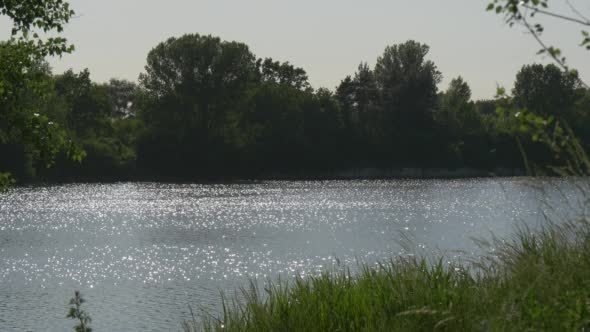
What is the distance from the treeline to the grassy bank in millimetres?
79968

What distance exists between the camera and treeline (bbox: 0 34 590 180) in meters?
96.9

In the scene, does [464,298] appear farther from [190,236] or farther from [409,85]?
[409,85]

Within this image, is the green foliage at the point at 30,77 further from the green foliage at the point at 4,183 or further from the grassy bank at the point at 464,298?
the grassy bank at the point at 464,298

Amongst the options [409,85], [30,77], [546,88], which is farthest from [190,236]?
[546,88]

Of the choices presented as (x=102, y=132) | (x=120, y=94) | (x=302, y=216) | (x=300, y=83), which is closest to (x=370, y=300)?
(x=302, y=216)

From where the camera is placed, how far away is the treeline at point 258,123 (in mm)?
96938

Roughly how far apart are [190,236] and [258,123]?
5520cm

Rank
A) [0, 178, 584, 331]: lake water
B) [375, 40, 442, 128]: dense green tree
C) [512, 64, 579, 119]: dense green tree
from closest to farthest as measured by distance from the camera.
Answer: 1. [0, 178, 584, 331]: lake water
2. [375, 40, 442, 128]: dense green tree
3. [512, 64, 579, 119]: dense green tree

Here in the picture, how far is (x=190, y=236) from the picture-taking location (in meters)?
48.8

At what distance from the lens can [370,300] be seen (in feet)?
28.2

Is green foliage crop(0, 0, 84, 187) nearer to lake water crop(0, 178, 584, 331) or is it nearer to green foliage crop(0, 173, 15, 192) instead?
green foliage crop(0, 173, 15, 192)

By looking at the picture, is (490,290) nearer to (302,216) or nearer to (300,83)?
(302,216)

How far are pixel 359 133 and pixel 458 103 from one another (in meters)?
17.0

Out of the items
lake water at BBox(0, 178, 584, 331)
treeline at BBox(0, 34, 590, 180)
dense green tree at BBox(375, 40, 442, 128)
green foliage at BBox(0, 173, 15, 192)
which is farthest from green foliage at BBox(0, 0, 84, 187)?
dense green tree at BBox(375, 40, 442, 128)
